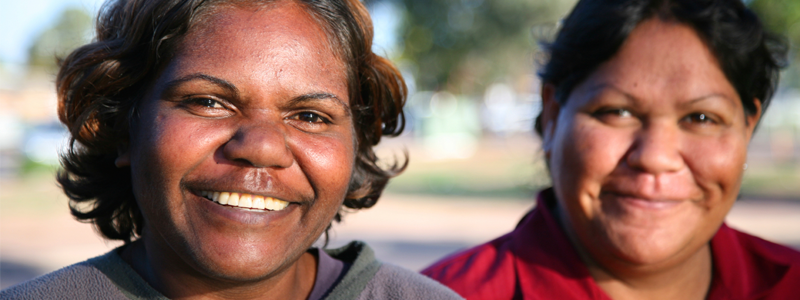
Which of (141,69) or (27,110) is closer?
(141,69)

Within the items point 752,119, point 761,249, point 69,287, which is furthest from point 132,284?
point 761,249

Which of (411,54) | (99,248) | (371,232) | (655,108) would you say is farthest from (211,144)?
(411,54)

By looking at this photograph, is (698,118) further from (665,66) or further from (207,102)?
(207,102)

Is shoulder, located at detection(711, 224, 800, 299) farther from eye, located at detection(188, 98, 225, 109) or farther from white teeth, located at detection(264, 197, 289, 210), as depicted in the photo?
eye, located at detection(188, 98, 225, 109)

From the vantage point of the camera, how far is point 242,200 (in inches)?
64.2

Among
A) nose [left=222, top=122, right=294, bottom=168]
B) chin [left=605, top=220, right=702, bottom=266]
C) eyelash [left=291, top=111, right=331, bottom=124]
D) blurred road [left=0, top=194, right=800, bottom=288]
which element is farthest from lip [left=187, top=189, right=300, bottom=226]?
blurred road [left=0, top=194, right=800, bottom=288]

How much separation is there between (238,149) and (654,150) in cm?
128

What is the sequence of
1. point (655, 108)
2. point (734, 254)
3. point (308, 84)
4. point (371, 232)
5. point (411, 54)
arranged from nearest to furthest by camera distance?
1. point (308, 84)
2. point (655, 108)
3. point (734, 254)
4. point (371, 232)
5. point (411, 54)

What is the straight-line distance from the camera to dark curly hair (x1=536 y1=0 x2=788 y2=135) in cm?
212

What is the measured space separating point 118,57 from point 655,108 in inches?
64.3

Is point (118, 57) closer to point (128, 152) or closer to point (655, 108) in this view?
point (128, 152)

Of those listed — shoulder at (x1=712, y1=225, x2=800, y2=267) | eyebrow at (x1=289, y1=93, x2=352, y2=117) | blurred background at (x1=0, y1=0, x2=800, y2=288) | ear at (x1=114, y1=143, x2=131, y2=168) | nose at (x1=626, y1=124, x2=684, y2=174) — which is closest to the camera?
eyebrow at (x1=289, y1=93, x2=352, y2=117)

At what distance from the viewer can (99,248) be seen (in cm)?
784

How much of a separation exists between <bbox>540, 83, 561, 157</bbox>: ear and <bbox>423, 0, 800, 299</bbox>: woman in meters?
0.03
